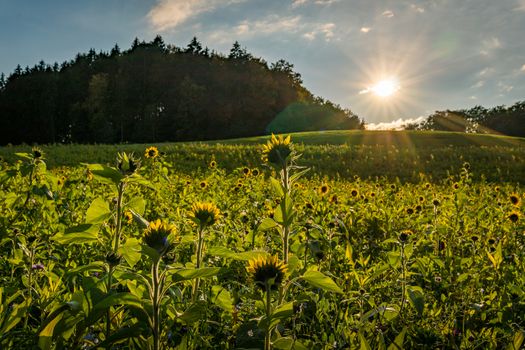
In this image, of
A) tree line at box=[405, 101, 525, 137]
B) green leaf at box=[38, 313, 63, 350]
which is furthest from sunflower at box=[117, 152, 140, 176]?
tree line at box=[405, 101, 525, 137]

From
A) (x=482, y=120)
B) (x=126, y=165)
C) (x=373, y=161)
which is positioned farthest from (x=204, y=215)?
(x=482, y=120)

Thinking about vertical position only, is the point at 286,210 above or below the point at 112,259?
above

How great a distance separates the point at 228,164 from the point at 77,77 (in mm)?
56278

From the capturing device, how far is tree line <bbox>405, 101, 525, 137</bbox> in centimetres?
5812

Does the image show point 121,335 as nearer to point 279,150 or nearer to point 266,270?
point 266,270

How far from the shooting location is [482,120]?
2692 inches

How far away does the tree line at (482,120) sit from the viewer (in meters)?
58.1

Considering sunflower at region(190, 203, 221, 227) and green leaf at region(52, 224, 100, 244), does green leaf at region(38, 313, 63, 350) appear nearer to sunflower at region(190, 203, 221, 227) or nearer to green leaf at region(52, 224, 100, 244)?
green leaf at region(52, 224, 100, 244)

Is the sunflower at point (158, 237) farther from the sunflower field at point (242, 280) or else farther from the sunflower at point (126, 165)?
the sunflower at point (126, 165)

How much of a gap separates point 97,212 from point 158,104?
58.2 m

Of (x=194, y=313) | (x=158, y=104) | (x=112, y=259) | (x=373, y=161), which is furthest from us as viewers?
(x=158, y=104)

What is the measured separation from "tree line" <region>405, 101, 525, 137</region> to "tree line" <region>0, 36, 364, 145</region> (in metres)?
20.1

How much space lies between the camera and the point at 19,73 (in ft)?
251

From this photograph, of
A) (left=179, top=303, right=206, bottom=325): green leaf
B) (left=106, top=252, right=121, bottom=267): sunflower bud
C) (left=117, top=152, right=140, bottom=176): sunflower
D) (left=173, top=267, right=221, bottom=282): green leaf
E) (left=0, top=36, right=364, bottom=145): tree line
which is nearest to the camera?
(left=173, top=267, right=221, bottom=282): green leaf
